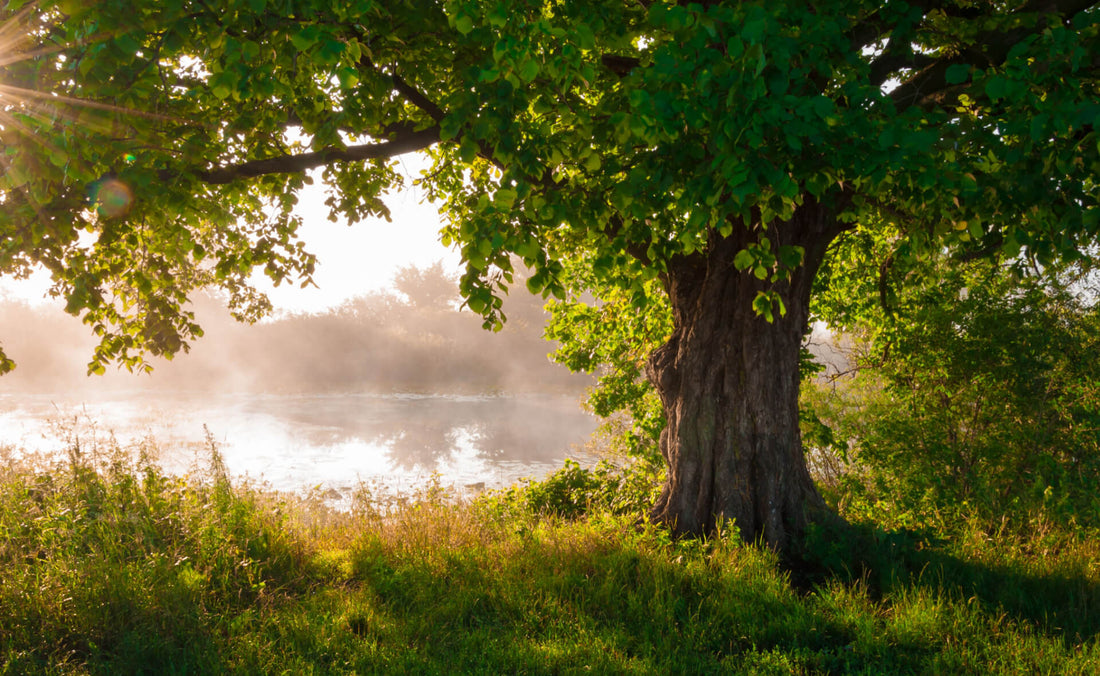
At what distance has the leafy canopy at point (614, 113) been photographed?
3314 millimetres

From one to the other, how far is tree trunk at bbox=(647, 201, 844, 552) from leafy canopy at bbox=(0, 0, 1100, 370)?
1.27ft

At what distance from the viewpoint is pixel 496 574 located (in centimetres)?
510

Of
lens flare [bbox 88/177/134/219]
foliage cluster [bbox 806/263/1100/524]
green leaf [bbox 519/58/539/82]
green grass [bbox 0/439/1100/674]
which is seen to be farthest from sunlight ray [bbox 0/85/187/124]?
foliage cluster [bbox 806/263/1100/524]

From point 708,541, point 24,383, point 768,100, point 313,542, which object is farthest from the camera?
point 24,383

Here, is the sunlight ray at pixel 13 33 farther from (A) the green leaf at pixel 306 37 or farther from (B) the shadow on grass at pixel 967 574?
(B) the shadow on grass at pixel 967 574

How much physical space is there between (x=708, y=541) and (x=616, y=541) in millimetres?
860

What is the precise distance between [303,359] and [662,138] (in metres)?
35.4

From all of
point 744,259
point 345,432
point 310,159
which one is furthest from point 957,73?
point 345,432

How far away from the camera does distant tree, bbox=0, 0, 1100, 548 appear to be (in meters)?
3.38

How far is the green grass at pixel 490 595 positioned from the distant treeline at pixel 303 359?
25494mm

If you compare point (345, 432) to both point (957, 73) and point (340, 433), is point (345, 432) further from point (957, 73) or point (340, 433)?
point (957, 73)

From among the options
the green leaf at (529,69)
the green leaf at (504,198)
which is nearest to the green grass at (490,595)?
the green leaf at (504,198)

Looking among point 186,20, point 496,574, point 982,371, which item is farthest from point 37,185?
point 982,371

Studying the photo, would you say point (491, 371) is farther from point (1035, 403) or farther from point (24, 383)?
point (1035, 403)
